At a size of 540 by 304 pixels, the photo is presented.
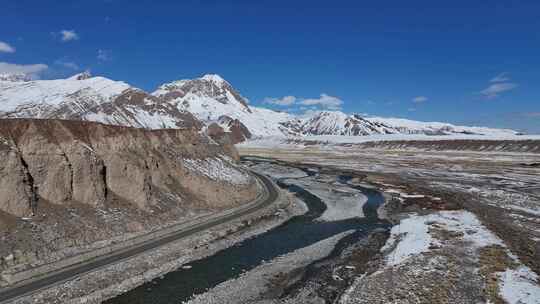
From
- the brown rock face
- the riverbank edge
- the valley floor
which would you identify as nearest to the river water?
the riverbank edge

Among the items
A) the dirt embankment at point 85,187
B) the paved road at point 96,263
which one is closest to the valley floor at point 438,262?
the paved road at point 96,263

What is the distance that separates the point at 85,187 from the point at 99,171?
9.98ft

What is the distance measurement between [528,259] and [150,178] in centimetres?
4014

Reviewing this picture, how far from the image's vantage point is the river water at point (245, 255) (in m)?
25.3

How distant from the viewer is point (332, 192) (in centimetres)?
6975

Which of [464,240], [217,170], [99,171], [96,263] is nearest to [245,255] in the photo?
[96,263]

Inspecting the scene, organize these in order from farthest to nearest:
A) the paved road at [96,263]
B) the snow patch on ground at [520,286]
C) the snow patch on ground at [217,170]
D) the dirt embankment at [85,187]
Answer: the snow patch on ground at [217,170], the dirt embankment at [85,187], the paved road at [96,263], the snow patch on ground at [520,286]

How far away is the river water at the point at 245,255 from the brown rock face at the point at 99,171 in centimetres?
1226

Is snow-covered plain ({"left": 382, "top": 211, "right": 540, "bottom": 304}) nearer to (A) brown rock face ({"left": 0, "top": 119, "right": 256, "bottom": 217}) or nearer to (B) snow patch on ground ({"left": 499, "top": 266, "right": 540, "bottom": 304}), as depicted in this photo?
(B) snow patch on ground ({"left": 499, "top": 266, "right": 540, "bottom": 304})

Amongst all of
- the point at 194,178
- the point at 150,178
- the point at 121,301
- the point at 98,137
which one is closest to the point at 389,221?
the point at 194,178

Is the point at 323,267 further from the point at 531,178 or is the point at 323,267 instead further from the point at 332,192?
the point at 531,178

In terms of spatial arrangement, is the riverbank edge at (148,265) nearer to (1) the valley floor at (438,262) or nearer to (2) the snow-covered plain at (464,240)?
(1) the valley floor at (438,262)

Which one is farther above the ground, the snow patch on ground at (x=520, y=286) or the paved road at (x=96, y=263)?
the snow patch on ground at (x=520, y=286)

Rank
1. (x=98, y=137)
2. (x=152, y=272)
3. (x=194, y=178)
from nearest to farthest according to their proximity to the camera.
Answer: (x=152, y=272) < (x=98, y=137) < (x=194, y=178)
